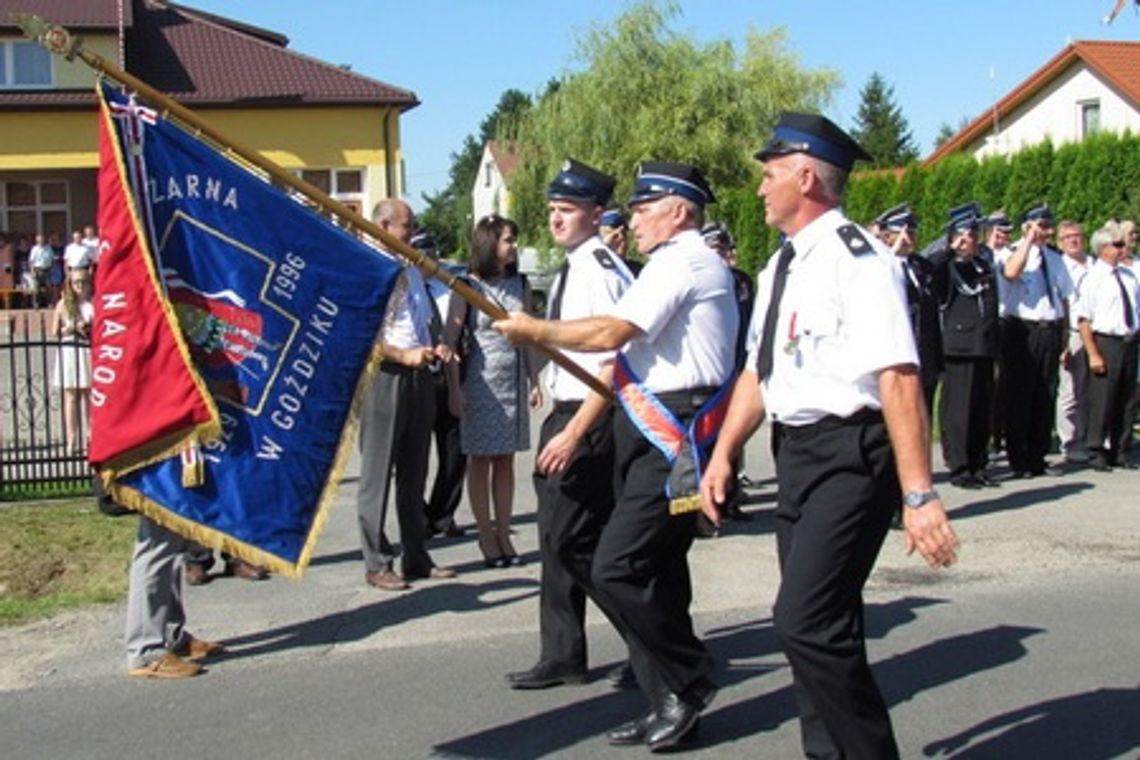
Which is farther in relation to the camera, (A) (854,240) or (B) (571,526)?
(B) (571,526)

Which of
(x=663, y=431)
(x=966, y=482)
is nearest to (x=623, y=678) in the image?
(x=663, y=431)

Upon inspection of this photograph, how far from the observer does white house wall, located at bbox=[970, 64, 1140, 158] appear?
44.3 m

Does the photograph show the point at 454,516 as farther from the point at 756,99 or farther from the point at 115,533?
the point at 756,99

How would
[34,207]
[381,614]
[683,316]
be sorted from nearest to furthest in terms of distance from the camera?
1. [683,316]
2. [381,614]
3. [34,207]

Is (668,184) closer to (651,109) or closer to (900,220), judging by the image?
(900,220)

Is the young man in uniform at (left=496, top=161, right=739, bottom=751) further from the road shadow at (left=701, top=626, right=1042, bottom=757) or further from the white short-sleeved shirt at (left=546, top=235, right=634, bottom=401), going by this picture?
the white short-sleeved shirt at (left=546, top=235, right=634, bottom=401)

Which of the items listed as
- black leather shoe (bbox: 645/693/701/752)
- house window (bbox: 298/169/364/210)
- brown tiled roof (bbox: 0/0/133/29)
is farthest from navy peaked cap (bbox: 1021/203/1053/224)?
brown tiled roof (bbox: 0/0/133/29)

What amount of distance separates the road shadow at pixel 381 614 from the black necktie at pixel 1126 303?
6.60 meters

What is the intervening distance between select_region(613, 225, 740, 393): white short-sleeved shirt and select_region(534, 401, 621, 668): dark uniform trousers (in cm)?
44

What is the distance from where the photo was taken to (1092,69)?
44.8m

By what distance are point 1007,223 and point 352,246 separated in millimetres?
8050

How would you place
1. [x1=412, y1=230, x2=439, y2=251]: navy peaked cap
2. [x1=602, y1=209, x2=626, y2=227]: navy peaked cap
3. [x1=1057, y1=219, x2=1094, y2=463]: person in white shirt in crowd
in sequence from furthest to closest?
[x1=1057, y1=219, x2=1094, y2=463]: person in white shirt in crowd
[x1=602, y1=209, x2=626, y2=227]: navy peaked cap
[x1=412, y1=230, x2=439, y2=251]: navy peaked cap

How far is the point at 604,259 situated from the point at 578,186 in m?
0.34

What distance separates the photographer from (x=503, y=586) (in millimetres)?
8117
